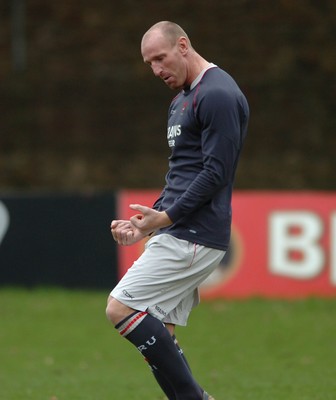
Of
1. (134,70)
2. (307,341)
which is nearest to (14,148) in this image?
(134,70)

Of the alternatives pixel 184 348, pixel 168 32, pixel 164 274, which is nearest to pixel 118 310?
pixel 164 274

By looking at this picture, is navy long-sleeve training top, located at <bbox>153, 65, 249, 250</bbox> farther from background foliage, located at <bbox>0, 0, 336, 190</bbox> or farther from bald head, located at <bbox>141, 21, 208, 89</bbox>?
background foliage, located at <bbox>0, 0, 336, 190</bbox>

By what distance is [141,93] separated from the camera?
17.5 m

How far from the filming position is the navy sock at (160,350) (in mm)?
5238

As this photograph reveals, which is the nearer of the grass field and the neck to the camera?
the neck

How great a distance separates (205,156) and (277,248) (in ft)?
23.6

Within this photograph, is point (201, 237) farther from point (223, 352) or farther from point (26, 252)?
point (26, 252)

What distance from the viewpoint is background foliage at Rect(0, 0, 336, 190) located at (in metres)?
17.1

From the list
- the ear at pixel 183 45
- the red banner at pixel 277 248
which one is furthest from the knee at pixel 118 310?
the red banner at pixel 277 248

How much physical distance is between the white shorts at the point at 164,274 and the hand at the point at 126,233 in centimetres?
13

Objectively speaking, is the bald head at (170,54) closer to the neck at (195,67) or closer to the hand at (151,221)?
the neck at (195,67)

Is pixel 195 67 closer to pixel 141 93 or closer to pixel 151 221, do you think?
pixel 151 221

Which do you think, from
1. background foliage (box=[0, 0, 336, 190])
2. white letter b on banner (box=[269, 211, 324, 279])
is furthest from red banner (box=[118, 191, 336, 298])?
background foliage (box=[0, 0, 336, 190])

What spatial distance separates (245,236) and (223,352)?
2.93m
